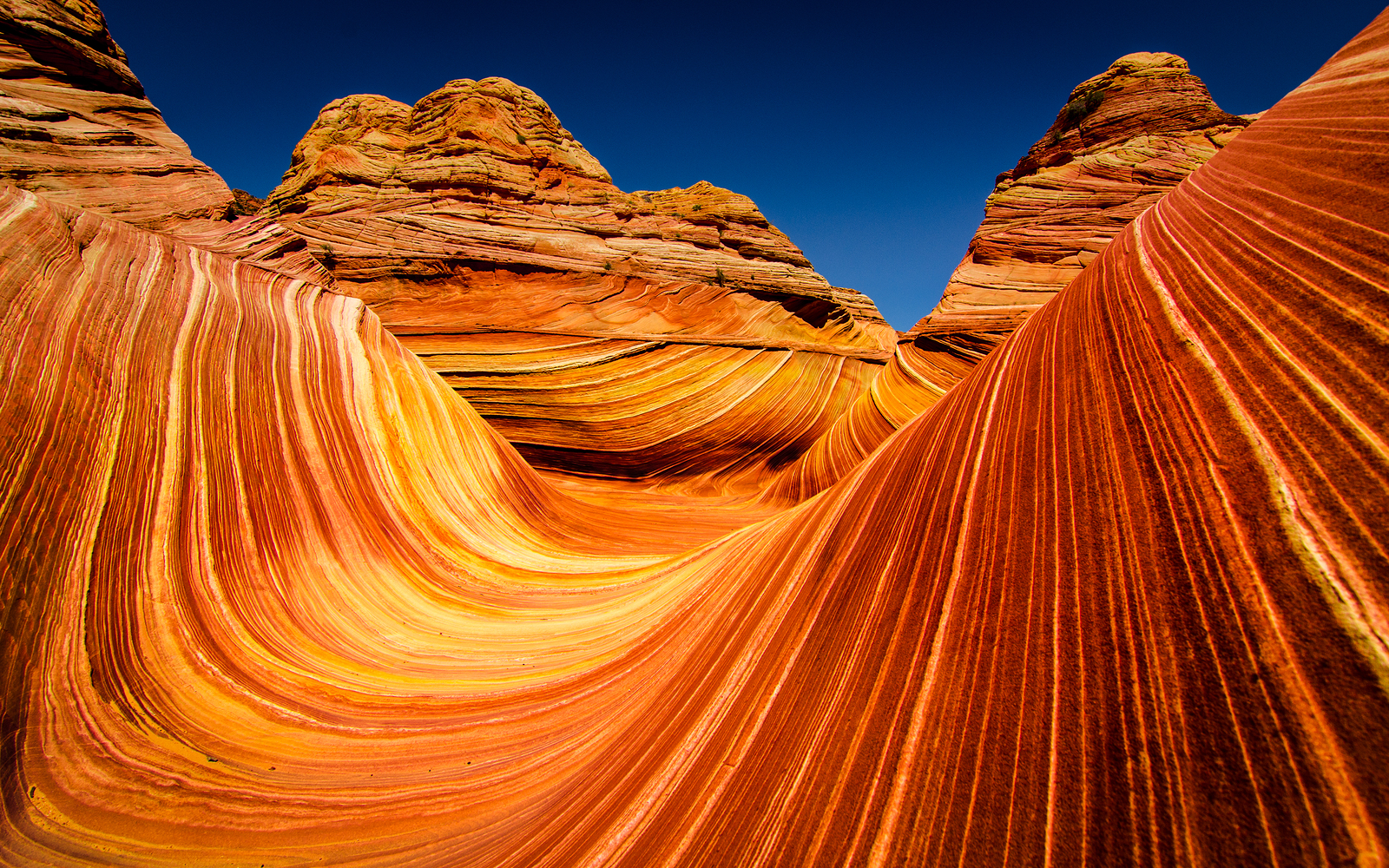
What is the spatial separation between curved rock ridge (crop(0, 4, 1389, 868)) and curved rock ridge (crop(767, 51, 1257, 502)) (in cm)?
280

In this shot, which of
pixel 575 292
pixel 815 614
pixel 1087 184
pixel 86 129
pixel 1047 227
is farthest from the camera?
pixel 575 292

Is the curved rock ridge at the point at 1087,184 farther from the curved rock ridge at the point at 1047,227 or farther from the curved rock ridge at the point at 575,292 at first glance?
the curved rock ridge at the point at 575,292

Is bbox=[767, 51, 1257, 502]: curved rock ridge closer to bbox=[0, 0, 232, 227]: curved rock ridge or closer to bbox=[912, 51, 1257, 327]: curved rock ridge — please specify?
bbox=[912, 51, 1257, 327]: curved rock ridge

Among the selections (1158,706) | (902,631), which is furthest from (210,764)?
(1158,706)

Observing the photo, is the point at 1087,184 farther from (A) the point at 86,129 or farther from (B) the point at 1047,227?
(A) the point at 86,129

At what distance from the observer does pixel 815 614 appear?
1.33 meters

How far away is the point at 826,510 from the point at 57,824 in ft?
6.64

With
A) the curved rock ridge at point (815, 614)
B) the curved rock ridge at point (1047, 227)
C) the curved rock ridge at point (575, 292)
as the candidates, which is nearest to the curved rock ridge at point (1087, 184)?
the curved rock ridge at point (1047, 227)

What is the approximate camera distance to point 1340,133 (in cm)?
107

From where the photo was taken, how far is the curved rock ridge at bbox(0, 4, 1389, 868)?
2.09ft

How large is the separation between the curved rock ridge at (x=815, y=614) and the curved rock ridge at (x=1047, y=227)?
2798 millimetres

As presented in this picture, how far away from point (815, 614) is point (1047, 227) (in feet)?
17.9

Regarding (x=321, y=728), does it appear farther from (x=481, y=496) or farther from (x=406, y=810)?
(x=481, y=496)

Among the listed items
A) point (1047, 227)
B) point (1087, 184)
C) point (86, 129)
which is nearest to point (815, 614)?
point (86, 129)
